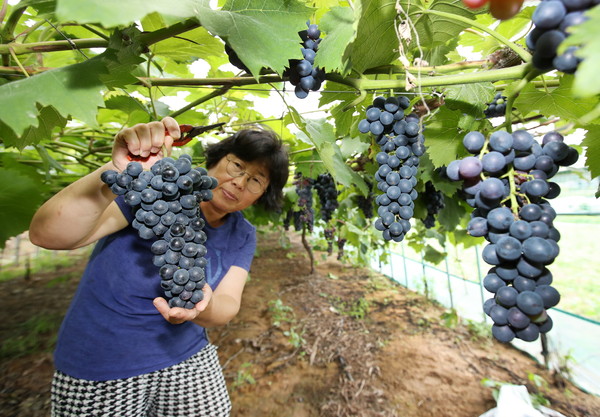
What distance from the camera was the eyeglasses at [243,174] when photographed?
71.4 inches

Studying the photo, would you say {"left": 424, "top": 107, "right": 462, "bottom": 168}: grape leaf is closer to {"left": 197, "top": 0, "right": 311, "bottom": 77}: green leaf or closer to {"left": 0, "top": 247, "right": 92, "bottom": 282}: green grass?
{"left": 197, "top": 0, "right": 311, "bottom": 77}: green leaf

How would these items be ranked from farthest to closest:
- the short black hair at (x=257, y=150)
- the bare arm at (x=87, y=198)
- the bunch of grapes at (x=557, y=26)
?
the short black hair at (x=257, y=150)
the bare arm at (x=87, y=198)
the bunch of grapes at (x=557, y=26)

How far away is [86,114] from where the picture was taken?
0.75 m

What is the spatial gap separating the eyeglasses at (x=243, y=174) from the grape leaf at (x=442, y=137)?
1.05 m

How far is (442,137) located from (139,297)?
160 cm

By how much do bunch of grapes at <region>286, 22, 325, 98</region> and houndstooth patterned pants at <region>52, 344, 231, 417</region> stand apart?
1.72 metres

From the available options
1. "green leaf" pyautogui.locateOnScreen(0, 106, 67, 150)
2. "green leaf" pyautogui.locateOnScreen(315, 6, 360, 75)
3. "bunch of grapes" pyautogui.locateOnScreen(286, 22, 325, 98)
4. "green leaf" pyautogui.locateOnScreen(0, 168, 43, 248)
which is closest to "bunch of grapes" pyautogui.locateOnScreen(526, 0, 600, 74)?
"green leaf" pyautogui.locateOnScreen(315, 6, 360, 75)

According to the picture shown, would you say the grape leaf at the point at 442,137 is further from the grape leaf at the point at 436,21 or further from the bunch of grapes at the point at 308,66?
the bunch of grapes at the point at 308,66

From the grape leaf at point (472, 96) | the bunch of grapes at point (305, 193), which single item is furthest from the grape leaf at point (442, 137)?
the bunch of grapes at point (305, 193)

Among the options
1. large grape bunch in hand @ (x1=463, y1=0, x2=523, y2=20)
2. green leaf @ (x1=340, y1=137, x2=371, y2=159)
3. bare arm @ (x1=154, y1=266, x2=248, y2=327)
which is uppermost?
green leaf @ (x1=340, y1=137, x2=371, y2=159)

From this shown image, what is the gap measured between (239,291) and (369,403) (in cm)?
262

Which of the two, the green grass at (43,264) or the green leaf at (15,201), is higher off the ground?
the green leaf at (15,201)

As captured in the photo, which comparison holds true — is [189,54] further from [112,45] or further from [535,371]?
[535,371]

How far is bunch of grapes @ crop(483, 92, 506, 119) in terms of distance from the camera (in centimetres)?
115
